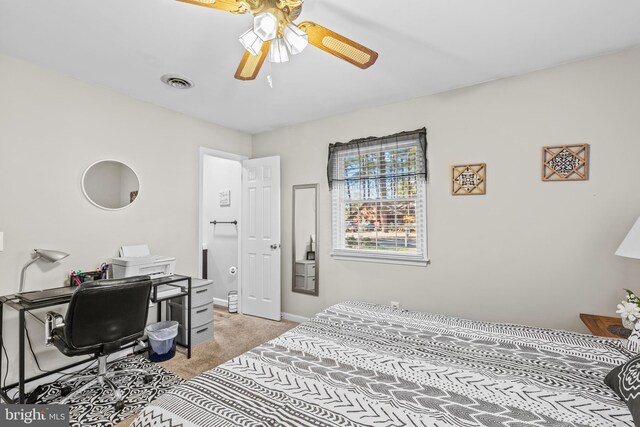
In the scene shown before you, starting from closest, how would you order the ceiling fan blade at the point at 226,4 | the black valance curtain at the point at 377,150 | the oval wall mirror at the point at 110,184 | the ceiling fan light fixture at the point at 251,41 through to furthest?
the ceiling fan blade at the point at 226,4 → the ceiling fan light fixture at the point at 251,41 → the oval wall mirror at the point at 110,184 → the black valance curtain at the point at 377,150

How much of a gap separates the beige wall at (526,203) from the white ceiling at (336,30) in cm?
23

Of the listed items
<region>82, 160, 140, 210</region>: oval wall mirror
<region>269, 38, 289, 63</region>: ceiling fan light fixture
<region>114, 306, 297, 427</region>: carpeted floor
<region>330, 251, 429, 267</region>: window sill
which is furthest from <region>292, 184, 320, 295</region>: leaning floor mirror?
<region>269, 38, 289, 63</region>: ceiling fan light fixture

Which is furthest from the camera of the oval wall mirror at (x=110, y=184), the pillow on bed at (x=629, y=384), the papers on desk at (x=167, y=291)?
the papers on desk at (x=167, y=291)

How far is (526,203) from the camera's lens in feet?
8.46

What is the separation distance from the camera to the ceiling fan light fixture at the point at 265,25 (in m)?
1.42

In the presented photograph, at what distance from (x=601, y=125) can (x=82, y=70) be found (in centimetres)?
418

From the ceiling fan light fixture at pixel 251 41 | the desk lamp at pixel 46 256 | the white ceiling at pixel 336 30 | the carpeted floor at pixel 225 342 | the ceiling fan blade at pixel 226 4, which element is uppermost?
the white ceiling at pixel 336 30

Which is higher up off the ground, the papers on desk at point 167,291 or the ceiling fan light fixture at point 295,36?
the ceiling fan light fixture at point 295,36

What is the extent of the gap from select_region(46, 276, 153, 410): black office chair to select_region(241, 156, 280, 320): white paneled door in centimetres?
182

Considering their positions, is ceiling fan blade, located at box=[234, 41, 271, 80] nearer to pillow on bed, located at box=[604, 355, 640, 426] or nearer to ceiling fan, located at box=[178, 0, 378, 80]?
ceiling fan, located at box=[178, 0, 378, 80]

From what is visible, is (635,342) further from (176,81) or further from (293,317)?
(176,81)

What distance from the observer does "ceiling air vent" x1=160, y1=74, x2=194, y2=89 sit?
2639 mm

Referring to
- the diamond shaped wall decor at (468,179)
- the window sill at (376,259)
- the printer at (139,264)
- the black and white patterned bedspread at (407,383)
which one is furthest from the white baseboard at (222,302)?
the diamond shaped wall decor at (468,179)

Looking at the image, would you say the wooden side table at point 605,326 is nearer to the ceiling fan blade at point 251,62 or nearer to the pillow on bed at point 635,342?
the pillow on bed at point 635,342
